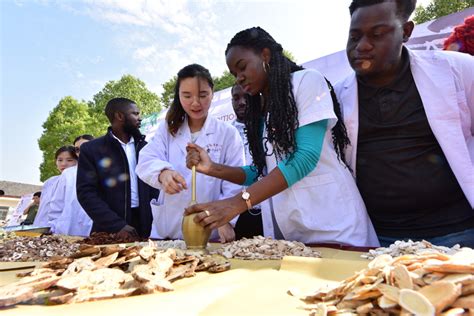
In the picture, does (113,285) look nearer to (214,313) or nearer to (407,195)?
(214,313)

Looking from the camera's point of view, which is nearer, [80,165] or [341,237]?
[341,237]

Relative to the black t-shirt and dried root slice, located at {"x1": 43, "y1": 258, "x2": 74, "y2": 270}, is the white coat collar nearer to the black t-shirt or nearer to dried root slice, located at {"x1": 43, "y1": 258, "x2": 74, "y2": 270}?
the black t-shirt

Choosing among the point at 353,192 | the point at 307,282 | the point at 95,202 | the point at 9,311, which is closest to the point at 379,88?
the point at 353,192

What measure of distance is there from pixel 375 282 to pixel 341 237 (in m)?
0.61

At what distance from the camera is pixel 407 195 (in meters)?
1.19

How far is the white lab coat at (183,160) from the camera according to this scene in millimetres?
1620

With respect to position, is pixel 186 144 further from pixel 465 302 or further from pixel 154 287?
pixel 465 302

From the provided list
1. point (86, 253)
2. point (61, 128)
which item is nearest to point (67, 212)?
point (86, 253)

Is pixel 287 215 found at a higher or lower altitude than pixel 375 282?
higher

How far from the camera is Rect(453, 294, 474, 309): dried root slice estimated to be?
52 centimetres

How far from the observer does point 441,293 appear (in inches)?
20.9

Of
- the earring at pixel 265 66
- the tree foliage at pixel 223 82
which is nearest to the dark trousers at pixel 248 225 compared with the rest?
the earring at pixel 265 66

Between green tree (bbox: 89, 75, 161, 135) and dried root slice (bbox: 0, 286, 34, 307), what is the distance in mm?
15070

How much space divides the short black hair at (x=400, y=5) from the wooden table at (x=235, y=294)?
823mm
